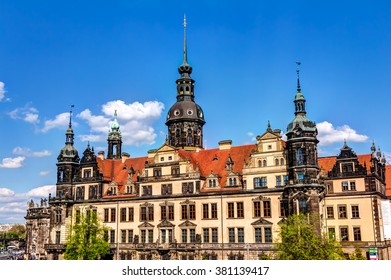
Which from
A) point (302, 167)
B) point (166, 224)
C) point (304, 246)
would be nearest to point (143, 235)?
point (166, 224)

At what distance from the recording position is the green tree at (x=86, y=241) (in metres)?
55.2

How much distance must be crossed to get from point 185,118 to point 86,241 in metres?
25.3

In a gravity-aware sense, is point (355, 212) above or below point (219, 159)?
below

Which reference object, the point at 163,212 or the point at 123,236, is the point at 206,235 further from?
the point at 123,236

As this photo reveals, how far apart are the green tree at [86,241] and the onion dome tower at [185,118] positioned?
20.4 meters

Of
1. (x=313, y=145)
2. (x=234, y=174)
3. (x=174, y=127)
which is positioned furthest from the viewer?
(x=174, y=127)

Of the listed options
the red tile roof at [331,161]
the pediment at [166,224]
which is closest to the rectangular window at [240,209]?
the pediment at [166,224]

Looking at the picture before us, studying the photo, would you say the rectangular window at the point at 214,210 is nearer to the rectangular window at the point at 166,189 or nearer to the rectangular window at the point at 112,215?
the rectangular window at the point at 166,189

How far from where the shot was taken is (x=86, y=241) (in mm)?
56031

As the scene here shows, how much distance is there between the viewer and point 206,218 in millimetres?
56750

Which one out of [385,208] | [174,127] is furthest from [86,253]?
[385,208]

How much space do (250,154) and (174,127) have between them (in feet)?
66.9
